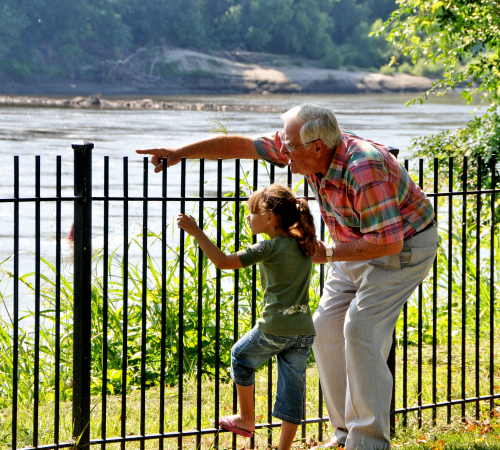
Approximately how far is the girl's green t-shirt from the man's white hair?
44 cm

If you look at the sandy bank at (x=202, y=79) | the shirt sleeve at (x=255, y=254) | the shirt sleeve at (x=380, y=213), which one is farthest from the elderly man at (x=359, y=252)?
Answer: the sandy bank at (x=202, y=79)

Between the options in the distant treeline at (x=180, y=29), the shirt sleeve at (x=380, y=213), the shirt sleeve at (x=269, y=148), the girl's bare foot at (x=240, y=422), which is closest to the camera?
the shirt sleeve at (x=380, y=213)

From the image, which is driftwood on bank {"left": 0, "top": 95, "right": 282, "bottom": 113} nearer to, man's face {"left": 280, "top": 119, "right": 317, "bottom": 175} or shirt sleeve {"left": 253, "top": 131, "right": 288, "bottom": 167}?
shirt sleeve {"left": 253, "top": 131, "right": 288, "bottom": 167}

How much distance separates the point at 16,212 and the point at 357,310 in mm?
1512

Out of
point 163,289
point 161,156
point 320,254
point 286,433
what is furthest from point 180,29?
point 286,433

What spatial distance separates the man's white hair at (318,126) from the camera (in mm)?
2848

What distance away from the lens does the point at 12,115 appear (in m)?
38.4

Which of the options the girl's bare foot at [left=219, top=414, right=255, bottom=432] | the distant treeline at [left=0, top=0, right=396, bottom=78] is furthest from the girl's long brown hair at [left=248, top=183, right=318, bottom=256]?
the distant treeline at [left=0, top=0, right=396, bottom=78]

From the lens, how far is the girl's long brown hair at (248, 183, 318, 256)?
2869 mm

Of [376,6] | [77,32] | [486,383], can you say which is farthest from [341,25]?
[486,383]

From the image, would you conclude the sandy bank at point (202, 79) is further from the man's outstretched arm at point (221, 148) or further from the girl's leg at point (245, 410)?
the girl's leg at point (245, 410)

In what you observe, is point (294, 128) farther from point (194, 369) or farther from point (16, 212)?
point (194, 369)

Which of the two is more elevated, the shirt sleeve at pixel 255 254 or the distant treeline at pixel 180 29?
the distant treeline at pixel 180 29

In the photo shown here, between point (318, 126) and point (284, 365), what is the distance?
104 cm
